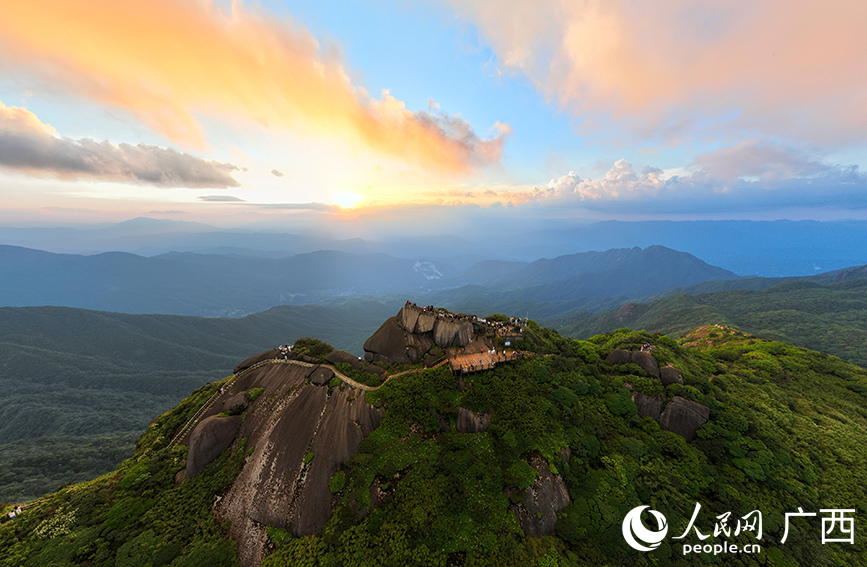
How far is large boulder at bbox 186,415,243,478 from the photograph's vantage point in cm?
2560

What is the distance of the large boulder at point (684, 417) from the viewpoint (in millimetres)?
29828

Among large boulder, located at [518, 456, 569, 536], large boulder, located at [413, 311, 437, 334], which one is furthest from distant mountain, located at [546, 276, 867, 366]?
→ large boulder, located at [413, 311, 437, 334]

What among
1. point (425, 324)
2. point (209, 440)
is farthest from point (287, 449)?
point (425, 324)

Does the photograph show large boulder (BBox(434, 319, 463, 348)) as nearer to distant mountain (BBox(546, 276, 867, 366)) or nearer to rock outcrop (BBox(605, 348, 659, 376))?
rock outcrop (BBox(605, 348, 659, 376))

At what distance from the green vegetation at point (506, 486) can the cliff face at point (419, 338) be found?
4965mm

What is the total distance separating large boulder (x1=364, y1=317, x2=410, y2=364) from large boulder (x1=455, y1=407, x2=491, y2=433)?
9.98 metres

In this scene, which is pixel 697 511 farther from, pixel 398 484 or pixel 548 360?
pixel 398 484

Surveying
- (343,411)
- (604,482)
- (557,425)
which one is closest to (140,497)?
(343,411)

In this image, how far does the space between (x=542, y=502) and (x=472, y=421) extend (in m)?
8.10

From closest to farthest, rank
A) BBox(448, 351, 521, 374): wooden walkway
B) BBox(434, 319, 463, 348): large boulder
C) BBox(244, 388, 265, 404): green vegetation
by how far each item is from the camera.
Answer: BBox(244, 388, 265, 404): green vegetation → BBox(448, 351, 521, 374): wooden walkway → BBox(434, 319, 463, 348): large boulder

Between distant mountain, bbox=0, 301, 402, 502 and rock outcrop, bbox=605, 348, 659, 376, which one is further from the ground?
rock outcrop, bbox=605, 348, 659, 376

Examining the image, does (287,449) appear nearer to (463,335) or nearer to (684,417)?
(463,335)

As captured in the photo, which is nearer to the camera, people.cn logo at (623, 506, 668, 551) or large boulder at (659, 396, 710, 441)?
people.cn logo at (623, 506, 668, 551)

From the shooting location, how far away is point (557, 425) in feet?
88.7
